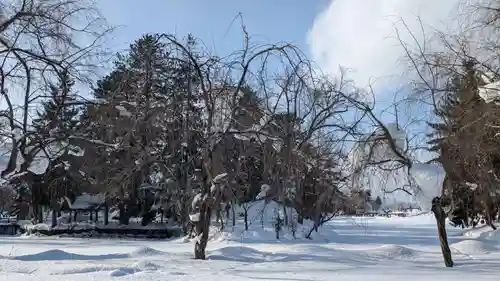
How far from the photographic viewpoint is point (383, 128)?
1155 cm

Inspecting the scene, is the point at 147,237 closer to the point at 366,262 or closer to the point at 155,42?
the point at 366,262

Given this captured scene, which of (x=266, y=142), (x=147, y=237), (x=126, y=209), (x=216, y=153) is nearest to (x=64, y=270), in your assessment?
(x=216, y=153)

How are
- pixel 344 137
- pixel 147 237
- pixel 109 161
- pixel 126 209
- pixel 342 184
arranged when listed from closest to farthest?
1. pixel 344 137
2. pixel 342 184
3. pixel 109 161
4. pixel 147 237
5. pixel 126 209

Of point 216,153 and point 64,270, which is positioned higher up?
point 216,153

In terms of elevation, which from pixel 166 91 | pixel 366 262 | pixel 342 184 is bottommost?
pixel 366 262

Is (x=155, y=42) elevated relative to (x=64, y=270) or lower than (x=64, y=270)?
elevated

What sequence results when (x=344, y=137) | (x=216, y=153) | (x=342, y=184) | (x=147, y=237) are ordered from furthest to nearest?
(x=147, y=237)
(x=342, y=184)
(x=216, y=153)
(x=344, y=137)

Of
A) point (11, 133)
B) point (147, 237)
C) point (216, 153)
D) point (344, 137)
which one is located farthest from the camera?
point (147, 237)

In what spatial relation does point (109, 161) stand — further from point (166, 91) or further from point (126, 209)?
point (126, 209)

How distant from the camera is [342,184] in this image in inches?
563

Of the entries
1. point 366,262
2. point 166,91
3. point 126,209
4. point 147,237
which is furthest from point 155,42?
point 126,209

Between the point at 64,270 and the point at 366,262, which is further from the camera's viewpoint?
the point at 366,262

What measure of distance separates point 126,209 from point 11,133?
94.2 ft

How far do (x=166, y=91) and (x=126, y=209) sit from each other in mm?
28462
